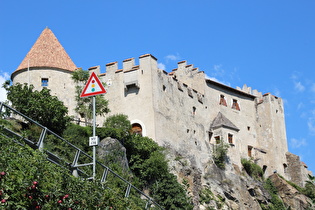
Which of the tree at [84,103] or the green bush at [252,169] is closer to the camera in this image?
the tree at [84,103]

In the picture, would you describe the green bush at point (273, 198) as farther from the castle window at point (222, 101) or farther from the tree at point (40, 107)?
the tree at point (40, 107)

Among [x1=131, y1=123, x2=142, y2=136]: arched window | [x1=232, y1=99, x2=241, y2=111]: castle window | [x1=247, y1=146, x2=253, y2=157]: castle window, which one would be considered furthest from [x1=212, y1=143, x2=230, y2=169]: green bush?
[x1=232, y1=99, x2=241, y2=111]: castle window

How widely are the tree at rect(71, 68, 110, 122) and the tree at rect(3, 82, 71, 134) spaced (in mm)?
6703

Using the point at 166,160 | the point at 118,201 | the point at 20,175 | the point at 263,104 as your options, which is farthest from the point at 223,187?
the point at 20,175

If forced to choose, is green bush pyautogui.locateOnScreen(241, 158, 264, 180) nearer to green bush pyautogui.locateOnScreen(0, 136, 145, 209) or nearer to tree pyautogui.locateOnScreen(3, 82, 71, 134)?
tree pyautogui.locateOnScreen(3, 82, 71, 134)

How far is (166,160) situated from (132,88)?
309 inches

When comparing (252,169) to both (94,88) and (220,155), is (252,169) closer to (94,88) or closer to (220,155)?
(220,155)

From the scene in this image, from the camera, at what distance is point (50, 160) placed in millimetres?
22391

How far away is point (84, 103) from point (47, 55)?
19.5ft

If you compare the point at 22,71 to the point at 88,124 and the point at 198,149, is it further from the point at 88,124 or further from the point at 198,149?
the point at 198,149

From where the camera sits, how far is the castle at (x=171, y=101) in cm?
4944

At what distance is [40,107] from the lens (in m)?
39.7

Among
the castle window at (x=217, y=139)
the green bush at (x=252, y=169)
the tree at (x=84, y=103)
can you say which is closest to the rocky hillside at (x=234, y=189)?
the green bush at (x=252, y=169)

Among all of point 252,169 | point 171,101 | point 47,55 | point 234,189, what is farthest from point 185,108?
point 47,55
